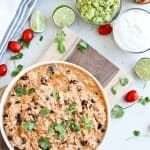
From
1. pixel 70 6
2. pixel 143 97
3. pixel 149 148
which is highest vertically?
pixel 70 6

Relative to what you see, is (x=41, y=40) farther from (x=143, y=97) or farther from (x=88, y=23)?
(x=143, y=97)

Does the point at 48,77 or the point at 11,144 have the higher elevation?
the point at 48,77

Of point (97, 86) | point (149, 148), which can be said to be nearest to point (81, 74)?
point (97, 86)

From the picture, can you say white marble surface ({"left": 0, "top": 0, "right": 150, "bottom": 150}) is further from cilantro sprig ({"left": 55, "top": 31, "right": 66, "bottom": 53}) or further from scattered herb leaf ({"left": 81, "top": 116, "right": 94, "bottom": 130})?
scattered herb leaf ({"left": 81, "top": 116, "right": 94, "bottom": 130})

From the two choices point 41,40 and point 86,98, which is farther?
point 41,40

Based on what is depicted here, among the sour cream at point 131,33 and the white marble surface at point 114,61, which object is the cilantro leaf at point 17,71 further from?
the sour cream at point 131,33

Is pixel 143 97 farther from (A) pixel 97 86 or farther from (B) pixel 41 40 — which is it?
(B) pixel 41 40

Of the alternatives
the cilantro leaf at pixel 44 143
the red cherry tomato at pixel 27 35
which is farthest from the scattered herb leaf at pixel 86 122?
the red cherry tomato at pixel 27 35
